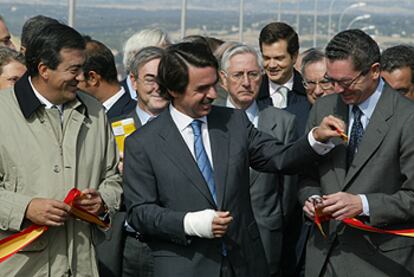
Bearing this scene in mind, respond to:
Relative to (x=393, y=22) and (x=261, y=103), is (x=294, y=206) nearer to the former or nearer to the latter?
(x=261, y=103)

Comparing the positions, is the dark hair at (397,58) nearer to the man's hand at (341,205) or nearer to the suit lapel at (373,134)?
the suit lapel at (373,134)

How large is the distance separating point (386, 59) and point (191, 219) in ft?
9.86

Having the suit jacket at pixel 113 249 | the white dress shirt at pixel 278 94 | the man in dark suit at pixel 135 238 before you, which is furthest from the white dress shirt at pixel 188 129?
the white dress shirt at pixel 278 94

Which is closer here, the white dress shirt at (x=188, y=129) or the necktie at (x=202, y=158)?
the necktie at (x=202, y=158)

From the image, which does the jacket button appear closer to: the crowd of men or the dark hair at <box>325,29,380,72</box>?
A: the crowd of men

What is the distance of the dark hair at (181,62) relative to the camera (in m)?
5.74

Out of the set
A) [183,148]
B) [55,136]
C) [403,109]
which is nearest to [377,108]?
[403,109]

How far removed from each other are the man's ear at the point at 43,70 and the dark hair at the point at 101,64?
7.82 ft

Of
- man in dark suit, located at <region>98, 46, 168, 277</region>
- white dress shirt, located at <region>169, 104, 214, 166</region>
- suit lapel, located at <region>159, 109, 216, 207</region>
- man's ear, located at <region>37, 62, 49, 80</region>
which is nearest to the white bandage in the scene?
suit lapel, located at <region>159, 109, 216, 207</region>

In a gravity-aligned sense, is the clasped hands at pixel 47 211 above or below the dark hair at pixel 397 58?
below

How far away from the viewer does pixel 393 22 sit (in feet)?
335

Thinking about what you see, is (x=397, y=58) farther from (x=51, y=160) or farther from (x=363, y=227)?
(x=51, y=160)

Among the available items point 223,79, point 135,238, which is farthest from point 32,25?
point 135,238

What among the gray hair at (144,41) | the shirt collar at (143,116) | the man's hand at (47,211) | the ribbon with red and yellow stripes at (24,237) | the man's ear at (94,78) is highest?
the gray hair at (144,41)
